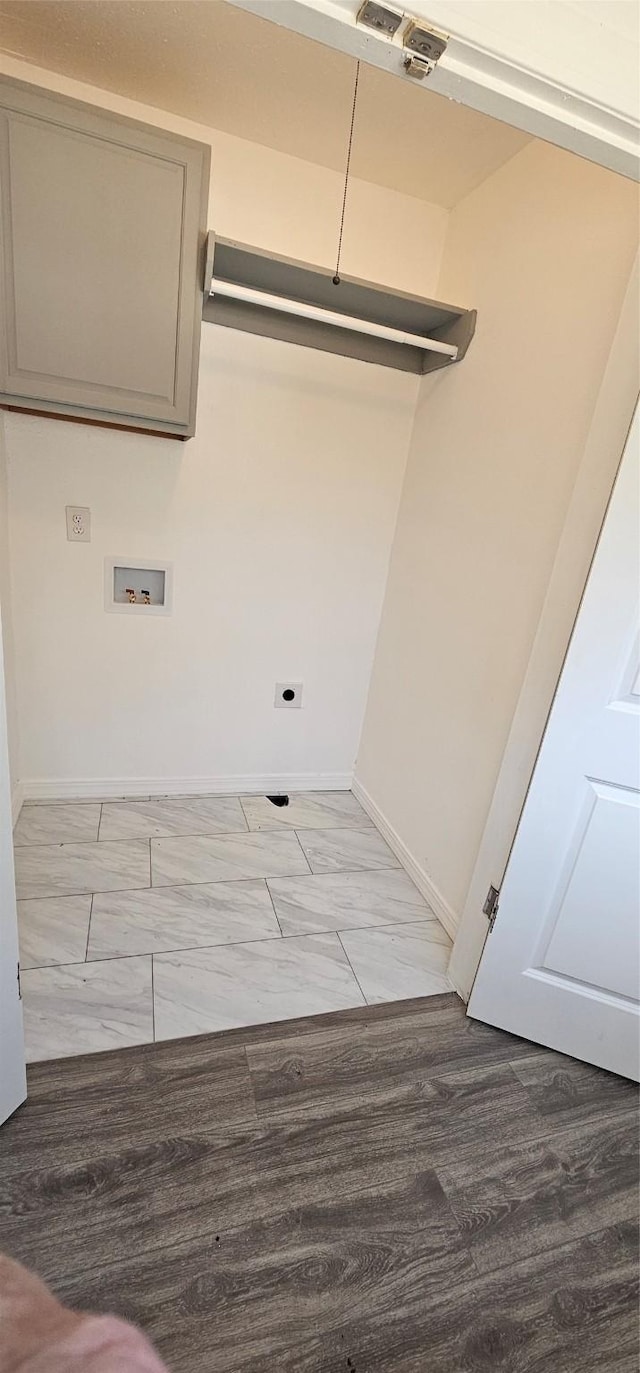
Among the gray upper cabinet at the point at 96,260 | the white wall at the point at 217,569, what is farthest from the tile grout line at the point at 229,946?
the gray upper cabinet at the point at 96,260

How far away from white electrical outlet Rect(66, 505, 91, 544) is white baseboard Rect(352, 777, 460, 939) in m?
1.68

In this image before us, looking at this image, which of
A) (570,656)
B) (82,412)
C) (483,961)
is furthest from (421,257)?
(483,961)

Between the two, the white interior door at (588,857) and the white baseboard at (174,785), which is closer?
the white interior door at (588,857)

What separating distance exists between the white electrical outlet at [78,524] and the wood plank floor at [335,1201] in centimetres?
169

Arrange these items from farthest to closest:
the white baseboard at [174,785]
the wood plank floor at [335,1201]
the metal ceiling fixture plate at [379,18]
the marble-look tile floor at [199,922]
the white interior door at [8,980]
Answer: the white baseboard at [174,785]
the marble-look tile floor at [199,922]
the white interior door at [8,980]
the wood plank floor at [335,1201]
the metal ceiling fixture plate at [379,18]

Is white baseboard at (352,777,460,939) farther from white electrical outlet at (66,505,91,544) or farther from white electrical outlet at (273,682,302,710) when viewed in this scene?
white electrical outlet at (66,505,91,544)

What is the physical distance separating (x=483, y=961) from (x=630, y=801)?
2.05 ft

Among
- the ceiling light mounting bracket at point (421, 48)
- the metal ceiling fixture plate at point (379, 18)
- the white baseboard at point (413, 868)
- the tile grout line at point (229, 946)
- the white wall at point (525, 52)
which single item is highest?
the white wall at point (525, 52)

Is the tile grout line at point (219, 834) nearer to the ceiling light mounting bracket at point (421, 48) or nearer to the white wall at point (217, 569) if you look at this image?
the white wall at point (217, 569)

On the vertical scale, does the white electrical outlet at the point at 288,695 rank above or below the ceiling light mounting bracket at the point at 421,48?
below

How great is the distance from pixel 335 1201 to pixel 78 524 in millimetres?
2142

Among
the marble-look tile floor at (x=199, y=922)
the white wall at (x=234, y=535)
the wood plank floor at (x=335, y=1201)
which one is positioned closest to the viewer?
the wood plank floor at (x=335, y=1201)

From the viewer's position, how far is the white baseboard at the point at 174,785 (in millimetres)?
2361

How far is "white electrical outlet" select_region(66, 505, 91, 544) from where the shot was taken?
2.02 metres
